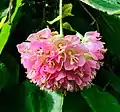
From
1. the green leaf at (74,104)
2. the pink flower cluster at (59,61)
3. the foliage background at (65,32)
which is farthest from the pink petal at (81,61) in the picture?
the green leaf at (74,104)

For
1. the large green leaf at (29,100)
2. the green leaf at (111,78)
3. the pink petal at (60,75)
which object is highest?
the pink petal at (60,75)

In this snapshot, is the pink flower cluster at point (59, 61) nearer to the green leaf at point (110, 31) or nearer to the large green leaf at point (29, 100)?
the large green leaf at point (29, 100)

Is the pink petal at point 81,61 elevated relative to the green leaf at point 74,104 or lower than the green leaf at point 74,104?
elevated

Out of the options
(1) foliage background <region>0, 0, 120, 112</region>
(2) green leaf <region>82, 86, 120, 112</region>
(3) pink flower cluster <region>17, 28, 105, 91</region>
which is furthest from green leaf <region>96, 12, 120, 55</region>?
(3) pink flower cluster <region>17, 28, 105, 91</region>

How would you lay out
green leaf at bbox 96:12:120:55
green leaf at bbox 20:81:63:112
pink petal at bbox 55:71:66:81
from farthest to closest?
green leaf at bbox 96:12:120:55, green leaf at bbox 20:81:63:112, pink petal at bbox 55:71:66:81

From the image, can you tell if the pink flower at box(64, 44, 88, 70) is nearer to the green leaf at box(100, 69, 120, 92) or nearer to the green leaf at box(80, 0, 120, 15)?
the green leaf at box(80, 0, 120, 15)

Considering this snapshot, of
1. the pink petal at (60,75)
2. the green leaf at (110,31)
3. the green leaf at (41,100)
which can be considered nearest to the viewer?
the pink petal at (60,75)

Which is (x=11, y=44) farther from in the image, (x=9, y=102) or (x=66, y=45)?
(x=66, y=45)

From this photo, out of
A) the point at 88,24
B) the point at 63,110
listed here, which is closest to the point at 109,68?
the point at 88,24

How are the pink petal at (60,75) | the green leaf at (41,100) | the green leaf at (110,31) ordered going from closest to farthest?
1. the pink petal at (60,75)
2. the green leaf at (41,100)
3. the green leaf at (110,31)
